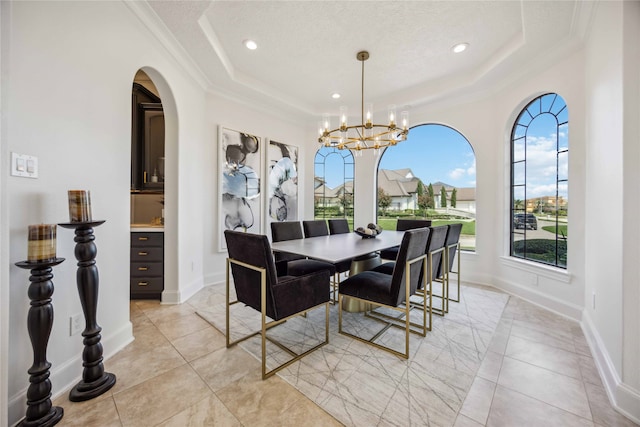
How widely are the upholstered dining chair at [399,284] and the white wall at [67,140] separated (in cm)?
188

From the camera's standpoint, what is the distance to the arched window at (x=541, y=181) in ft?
9.53

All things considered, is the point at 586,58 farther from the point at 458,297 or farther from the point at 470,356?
the point at 470,356

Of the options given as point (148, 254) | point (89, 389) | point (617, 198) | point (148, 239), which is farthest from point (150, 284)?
point (617, 198)

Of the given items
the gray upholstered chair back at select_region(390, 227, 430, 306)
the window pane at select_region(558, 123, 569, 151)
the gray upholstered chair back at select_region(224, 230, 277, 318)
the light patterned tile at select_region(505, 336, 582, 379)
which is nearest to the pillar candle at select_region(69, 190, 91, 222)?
the gray upholstered chair back at select_region(224, 230, 277, 318)

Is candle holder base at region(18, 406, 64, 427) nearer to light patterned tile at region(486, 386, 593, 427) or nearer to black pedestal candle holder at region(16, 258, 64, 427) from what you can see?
black pedestal candle holder at region(16, 258, 64, 427)

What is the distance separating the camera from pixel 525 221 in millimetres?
3375

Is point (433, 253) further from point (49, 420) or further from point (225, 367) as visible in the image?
point (49, 420)

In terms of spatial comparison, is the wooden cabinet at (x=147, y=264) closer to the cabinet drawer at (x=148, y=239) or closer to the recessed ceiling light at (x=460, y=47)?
the cabinet drawer at (x=148, y=239)

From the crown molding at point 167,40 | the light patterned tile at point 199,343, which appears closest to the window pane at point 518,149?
the light patterned tile at point 199,343

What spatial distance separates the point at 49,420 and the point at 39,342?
41 cm

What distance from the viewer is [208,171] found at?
364cm

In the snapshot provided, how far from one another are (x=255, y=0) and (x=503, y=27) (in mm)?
2438

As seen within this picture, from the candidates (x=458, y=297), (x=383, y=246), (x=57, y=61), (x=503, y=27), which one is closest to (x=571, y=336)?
(x=458, y=297)

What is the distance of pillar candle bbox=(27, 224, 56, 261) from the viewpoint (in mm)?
1294
